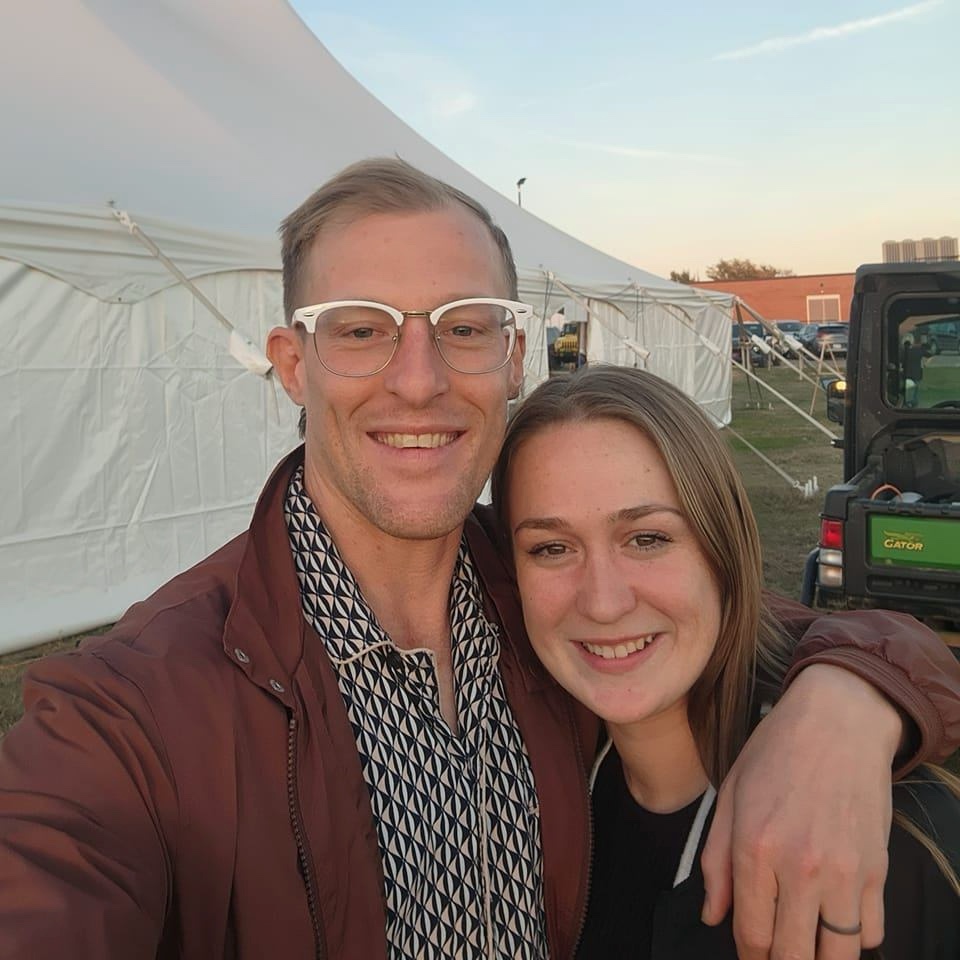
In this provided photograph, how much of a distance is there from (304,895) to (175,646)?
0.39 metres

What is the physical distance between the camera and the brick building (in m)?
50.4

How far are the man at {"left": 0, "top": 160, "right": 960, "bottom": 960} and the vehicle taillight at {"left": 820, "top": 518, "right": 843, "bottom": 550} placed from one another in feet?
8.80

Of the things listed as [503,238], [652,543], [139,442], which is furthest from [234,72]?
[652,543]

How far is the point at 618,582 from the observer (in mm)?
1522

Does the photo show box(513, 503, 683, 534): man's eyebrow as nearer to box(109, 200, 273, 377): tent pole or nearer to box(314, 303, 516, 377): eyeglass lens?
box(314, 303, 516, 377): eyeglass lens

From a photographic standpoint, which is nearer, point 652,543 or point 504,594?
point 652,543

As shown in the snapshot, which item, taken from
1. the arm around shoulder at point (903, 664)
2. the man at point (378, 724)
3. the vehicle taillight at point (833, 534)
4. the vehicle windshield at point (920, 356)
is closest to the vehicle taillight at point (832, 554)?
the vehicle taillight at point (833, 534)

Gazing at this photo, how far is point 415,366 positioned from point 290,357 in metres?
0.34

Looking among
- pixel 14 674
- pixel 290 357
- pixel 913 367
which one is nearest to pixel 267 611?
pixel 290 357

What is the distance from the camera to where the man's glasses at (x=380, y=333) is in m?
1.54

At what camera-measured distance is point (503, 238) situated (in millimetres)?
1799

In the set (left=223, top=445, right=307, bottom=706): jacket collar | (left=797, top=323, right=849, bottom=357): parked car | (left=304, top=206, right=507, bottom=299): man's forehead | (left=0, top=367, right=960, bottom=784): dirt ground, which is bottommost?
(left=0, top=367, right=960, bottom=784): dirt ground

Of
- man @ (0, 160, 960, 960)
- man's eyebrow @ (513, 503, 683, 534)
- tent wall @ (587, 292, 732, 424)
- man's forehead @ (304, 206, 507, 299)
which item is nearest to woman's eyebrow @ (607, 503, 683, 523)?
man's eyebrow @ (513, 503, 683, 534)

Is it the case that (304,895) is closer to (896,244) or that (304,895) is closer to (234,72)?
(234,72)
